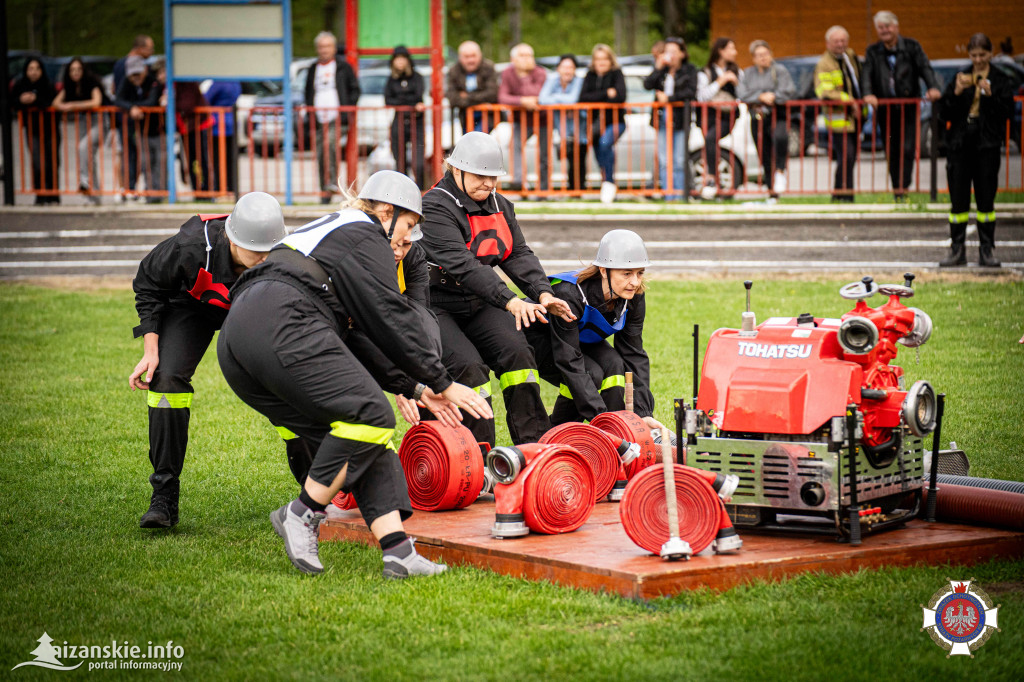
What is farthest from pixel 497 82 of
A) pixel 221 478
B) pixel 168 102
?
pixel 221 478

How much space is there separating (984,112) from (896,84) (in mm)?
3182

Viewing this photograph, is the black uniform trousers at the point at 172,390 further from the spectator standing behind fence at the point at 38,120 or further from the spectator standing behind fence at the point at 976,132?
the spectator standing behind fence at the point at 38,120

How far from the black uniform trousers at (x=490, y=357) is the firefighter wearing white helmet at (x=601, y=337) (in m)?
0.23

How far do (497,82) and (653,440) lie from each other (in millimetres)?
11088

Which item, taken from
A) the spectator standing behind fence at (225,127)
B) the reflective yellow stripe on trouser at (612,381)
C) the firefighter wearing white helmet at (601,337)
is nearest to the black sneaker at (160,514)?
the firefighter wearing white helmet at (601,337)

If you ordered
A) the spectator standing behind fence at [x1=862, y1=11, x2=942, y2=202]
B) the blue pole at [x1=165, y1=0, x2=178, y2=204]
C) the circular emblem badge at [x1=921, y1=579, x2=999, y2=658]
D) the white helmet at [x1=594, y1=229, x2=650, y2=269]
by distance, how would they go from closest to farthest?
1. the circular emblem badge at [x1=921, y1=579, x2=999, y2=658]
2. the white helmet at [x1=594, y1=229, x2=650, y2=269]
3. the spectator standing behind fence at [x1=862, y1=11, x2=942, y2=202]
4. the blue pole at [x1=165, y1=0, x2=178, y2=204]

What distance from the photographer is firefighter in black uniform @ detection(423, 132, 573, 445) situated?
7.11 m

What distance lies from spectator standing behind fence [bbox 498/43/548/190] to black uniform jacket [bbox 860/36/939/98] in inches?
174

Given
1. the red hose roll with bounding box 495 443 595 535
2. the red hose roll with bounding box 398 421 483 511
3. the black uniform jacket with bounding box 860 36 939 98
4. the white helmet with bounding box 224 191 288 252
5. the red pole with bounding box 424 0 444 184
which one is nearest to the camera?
the red hose roll with bounding box 495 443 595 535

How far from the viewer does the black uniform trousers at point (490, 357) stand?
7.09 meters

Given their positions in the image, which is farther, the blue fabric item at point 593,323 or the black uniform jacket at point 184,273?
the blue fabric item at point 593,323

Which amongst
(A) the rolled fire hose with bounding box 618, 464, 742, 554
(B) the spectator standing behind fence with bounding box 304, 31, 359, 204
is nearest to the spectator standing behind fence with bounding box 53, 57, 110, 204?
(B) the spectator standing behind fence with bounding box 304, 31, 359, 204

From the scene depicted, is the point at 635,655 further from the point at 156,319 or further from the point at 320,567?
the point at 156,319

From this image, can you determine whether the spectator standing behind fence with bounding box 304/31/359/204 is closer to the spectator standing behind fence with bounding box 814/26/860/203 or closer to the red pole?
the red pole
